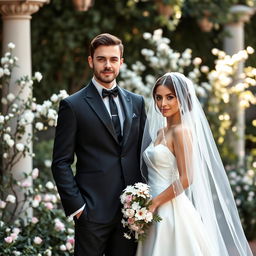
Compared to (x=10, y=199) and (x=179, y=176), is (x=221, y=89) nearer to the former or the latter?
(x=10, y=199)

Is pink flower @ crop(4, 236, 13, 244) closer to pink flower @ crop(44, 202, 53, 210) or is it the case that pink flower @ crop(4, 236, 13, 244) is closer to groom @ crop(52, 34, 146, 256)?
pink flower @ crop(44, 202, 53, 210)

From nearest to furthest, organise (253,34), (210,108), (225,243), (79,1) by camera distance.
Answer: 1. (225,243)
2. (79,1)
3. (210,108)
4. (253,34)

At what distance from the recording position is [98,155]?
13.8ft

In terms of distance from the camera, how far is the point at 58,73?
28.9ft

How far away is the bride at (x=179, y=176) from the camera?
13.7 ft

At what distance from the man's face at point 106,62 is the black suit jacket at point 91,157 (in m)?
0.13

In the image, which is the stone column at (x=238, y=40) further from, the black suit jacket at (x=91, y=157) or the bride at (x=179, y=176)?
the black suit jacket at (x=91, y=157)

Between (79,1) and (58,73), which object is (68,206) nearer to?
(79,1)

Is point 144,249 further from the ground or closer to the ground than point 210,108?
closer to the ground

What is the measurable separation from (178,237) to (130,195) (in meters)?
0.41

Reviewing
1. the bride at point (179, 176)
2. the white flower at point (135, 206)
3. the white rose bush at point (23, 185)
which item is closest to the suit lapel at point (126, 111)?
the bride at point (179, 176)

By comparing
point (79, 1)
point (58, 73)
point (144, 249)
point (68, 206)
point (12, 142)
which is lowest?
point (144, 249)

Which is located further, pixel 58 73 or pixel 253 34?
pixel 253 34

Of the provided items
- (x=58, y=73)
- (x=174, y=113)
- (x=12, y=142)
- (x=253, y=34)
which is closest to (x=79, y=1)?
(x=58, y=73)
